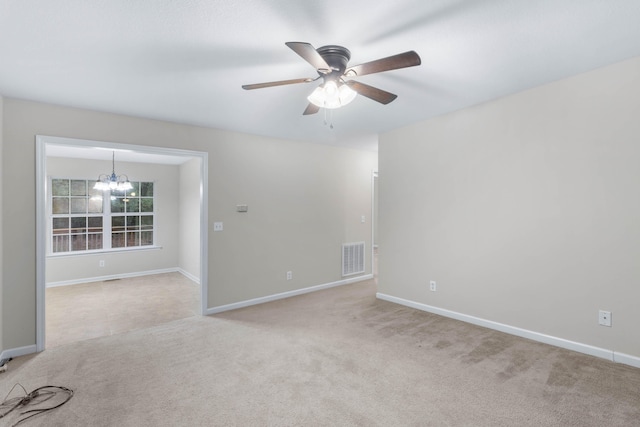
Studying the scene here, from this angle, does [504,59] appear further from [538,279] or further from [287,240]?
[287,240]

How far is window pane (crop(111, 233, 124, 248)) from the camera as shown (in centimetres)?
625

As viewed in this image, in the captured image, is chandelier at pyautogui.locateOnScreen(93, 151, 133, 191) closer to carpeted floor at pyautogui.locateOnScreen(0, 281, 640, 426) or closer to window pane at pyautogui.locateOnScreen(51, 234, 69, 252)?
window pane at pyautogui.locateOnScreen(51, 234, 69, 252)

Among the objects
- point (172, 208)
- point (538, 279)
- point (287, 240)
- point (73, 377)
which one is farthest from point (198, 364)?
point (172, 208)

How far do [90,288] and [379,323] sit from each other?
16.1 ft

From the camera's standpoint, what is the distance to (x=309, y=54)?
1668mm

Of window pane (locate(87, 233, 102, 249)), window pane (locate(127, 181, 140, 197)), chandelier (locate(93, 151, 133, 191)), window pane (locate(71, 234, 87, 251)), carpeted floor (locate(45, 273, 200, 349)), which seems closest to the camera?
carpeted floor (locate(45, 273, 200, 349))

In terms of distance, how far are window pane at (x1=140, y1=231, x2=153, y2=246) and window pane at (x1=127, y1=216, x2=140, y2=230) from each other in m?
0.17

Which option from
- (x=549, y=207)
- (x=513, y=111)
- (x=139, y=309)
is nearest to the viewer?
(x=549, y=207)

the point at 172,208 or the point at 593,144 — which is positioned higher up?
the point at 593,144

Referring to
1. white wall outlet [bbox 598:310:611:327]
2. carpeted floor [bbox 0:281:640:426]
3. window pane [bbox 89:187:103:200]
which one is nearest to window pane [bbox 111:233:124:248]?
window pane [bbox 89:187:103:200]

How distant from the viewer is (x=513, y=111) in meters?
3.13

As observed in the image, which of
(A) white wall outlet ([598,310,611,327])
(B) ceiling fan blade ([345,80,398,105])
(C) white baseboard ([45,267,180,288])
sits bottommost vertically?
(C) white baseboard ([45,267,180,288])

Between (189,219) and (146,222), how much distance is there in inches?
41.7

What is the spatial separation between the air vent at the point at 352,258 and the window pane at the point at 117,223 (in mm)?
4456
